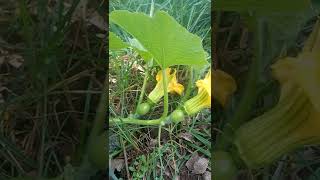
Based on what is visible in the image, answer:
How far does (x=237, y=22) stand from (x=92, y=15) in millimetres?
302

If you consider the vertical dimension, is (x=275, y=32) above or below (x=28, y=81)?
above

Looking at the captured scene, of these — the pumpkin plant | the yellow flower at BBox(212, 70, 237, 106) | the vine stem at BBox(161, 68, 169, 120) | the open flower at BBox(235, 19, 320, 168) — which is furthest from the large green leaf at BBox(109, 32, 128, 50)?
the open flower at BBox(235, 19, 320, 168)

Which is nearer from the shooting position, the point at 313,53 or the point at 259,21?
the point at 313,53

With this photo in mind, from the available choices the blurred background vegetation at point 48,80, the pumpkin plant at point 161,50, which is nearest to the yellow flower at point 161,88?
the pumpkin plant at point 161,50

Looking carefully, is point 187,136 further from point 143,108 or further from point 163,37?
point 163,37

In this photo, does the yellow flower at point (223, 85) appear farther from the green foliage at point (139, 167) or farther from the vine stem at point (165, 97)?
the green foliage at point (139, 167)

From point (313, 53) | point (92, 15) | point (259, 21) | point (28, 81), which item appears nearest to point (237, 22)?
point (259, 21)

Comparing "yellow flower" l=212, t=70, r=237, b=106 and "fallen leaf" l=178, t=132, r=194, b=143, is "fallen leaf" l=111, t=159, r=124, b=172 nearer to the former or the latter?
"fallen leaf" l=178, t=132, r=194, b=143

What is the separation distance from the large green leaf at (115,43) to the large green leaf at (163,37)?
3 centimetres

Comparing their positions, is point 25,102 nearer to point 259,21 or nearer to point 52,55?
point 52,55

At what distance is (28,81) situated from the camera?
3.88 feet

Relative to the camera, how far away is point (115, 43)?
48.8 inches

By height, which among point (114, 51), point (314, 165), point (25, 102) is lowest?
point (314, 165)

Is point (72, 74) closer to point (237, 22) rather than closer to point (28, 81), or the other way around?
point (28, 81)
